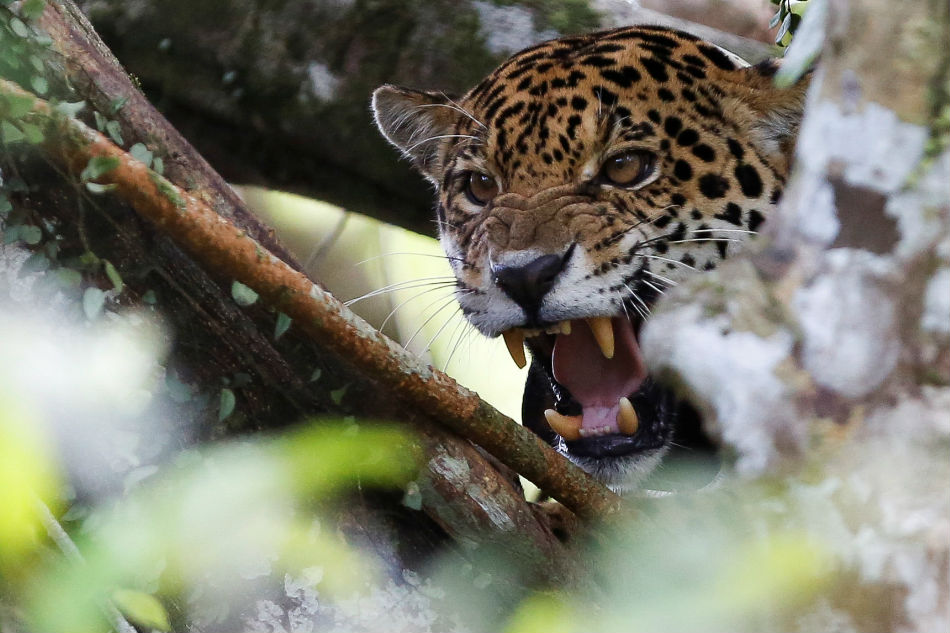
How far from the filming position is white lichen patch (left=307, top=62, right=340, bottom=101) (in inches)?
183

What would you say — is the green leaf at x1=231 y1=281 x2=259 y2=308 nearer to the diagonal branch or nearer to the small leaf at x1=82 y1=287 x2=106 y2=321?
the diagonal branch

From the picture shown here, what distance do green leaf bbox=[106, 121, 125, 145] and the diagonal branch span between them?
27 centimetres

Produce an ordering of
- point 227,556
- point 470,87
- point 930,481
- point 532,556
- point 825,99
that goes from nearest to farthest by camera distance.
Answer: point 930,481
point 825,99
point 227,556
point 532,556
point 470,87

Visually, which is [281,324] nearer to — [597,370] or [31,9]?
[31,9]

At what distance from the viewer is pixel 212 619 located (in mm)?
2061

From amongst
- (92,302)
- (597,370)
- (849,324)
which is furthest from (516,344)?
(849,324)

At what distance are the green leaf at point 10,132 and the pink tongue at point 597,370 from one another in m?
1.95

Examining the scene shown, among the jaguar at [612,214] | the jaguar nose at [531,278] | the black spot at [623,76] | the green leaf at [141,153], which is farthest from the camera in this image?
the black spot at [623,76]

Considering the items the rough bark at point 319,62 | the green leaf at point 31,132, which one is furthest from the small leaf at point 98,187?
the rough bark at point 319,62

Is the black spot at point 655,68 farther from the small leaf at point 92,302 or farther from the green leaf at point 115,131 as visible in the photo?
the small leaf at point 92,302

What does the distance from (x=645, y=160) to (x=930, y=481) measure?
2.12 metres

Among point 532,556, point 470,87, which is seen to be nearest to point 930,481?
point 532,556

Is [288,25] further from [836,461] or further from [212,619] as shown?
[836,461]

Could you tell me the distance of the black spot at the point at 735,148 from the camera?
354 cm
